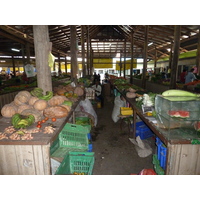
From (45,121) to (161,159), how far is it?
2.21 meters

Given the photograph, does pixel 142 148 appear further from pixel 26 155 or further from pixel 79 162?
pixel 26 155

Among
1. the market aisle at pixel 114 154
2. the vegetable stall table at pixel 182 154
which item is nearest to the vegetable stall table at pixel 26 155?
the market aisle at pixel 114 154

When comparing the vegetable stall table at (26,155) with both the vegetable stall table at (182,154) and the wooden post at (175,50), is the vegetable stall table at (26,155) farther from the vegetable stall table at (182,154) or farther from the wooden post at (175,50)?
the wooden post at (175,50)

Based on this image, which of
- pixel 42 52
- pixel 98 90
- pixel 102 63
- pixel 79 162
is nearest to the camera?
pixel 79 162

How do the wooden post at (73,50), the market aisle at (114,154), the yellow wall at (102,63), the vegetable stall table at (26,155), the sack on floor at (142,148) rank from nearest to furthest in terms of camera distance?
the vegetable stall table at (26,155), the market aisle at (114,154), the sack on floor at (142,148), the wooden post at (73,50), the yellow wall at (102,63)

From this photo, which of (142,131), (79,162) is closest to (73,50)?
(142,131)

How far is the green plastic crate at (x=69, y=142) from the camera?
9.50 ft

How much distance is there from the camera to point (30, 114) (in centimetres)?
264

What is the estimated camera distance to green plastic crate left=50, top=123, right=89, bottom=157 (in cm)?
290

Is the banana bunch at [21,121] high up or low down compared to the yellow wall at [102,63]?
down

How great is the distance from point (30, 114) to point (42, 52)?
1.74m

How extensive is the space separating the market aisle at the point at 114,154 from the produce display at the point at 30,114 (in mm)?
1571

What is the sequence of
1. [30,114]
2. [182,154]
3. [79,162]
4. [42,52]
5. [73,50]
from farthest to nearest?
[73,50], [42,52], [79,162], [30,114], [182,154]

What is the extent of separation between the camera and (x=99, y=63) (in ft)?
81.3
